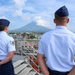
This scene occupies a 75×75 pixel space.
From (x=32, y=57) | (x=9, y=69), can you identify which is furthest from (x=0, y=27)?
(x=32, y=57)

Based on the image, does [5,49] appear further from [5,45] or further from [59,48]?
[59,48]

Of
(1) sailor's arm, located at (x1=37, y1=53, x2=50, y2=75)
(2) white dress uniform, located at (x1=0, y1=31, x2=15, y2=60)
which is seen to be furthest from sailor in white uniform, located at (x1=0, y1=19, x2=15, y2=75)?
(1) sailor's arm, located at (x1=37, y1=53, x2=50, y2=75)

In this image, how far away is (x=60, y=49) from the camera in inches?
90.2

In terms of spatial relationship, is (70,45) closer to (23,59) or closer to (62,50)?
(62,50)

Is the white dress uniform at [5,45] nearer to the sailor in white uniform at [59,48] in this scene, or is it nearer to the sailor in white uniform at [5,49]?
the sailor in white uniform at [5,49]

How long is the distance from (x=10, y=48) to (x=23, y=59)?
6544 mm

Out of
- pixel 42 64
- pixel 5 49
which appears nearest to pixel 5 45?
pixel 5 49

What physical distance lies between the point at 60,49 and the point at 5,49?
1.14 m

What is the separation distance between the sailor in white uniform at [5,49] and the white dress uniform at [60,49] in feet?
3.08

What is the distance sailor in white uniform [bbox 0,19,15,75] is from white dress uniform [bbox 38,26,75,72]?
3.08 ft

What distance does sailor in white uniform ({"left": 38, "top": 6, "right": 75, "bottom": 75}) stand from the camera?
7.48 feet

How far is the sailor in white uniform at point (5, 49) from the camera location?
125 inches

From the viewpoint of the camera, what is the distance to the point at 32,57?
10.3 meters

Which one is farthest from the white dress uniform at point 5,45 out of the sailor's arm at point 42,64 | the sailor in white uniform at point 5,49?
the sailor's arm at point 42,64
